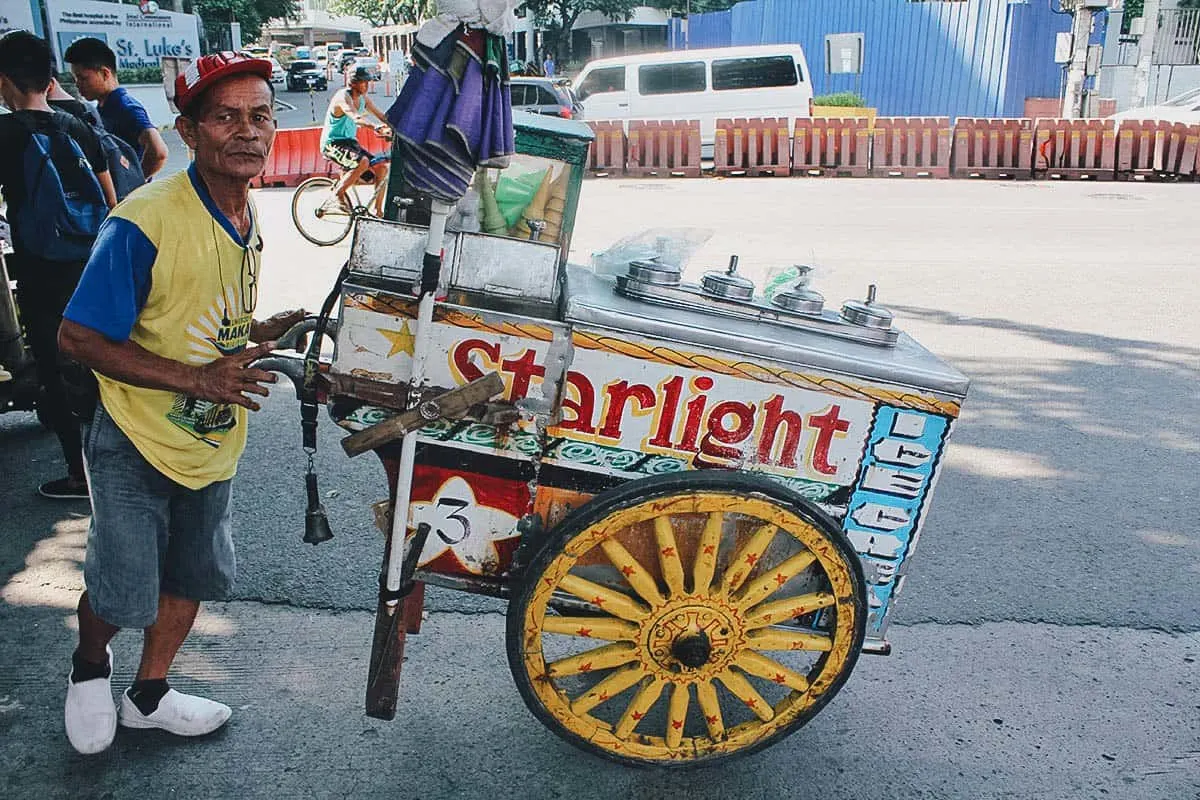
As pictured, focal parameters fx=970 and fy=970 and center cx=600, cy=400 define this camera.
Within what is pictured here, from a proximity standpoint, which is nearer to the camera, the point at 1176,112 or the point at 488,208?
the point at 488,208

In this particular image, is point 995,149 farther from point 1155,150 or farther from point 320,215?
point 320,215

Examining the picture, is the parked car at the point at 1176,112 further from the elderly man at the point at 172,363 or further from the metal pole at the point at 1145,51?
the elderly man at the point at 172,363

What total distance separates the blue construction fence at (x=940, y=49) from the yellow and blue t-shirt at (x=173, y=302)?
74.1 ft

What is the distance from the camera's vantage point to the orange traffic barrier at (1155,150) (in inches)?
551

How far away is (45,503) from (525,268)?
9.29ft

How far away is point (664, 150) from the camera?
14.8 metres

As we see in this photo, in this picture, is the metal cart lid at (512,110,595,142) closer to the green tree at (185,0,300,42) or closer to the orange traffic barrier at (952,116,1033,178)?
the orange traffic barrier at (952,116,1033,178)

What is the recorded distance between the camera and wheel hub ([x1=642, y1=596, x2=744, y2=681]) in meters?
2.23

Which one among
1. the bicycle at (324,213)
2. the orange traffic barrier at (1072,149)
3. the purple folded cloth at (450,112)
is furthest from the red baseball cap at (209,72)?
the orange traffic barrier at (1072,149)

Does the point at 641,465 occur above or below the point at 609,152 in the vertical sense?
below

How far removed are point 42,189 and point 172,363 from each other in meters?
2.02

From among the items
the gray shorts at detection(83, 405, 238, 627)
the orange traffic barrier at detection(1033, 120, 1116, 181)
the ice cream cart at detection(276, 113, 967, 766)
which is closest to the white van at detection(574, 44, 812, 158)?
the orange traffic barrier at detection(1033, 120, 1116, 181)

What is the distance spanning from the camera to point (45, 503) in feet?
12.9

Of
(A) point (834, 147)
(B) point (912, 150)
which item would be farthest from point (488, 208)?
(B) point (912, 150)
